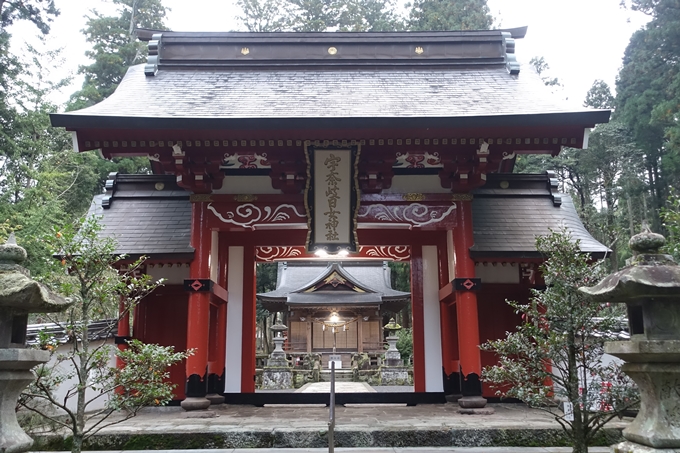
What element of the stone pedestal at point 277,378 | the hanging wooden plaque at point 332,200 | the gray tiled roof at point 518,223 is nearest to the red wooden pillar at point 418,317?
the gray tiled roof at point 518,223

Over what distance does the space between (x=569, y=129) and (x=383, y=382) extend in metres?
14.7

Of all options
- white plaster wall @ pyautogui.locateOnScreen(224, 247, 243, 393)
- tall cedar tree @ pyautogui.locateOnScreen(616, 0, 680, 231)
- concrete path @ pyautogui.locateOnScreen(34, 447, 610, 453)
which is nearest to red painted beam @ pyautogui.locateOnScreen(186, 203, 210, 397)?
white plaster wall @ pyautogui.locateOnScreen(224, 247, 243, 393)

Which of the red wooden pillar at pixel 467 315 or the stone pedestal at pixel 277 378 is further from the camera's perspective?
the stone pedestal at pixel 277 378

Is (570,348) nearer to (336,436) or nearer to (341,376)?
(336,436)

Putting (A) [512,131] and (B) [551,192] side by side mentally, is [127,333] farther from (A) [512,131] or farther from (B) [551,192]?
Result: (B) [551,192]

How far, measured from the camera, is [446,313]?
9219mm

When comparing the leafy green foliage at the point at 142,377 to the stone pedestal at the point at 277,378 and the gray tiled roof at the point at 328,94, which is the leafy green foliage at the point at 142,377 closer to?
the gray tiled roof at the point at 328,94

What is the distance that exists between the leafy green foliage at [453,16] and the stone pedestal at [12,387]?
29.4 m

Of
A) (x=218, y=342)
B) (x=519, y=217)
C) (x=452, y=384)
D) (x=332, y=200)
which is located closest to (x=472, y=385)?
(x=452, y=384)

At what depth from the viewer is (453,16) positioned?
102 feet

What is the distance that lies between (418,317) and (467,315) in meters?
1.89

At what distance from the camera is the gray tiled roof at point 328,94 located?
767cm

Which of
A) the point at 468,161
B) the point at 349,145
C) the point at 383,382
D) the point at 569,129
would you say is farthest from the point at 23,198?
the point at 569,129

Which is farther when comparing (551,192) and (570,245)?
(551,192)
